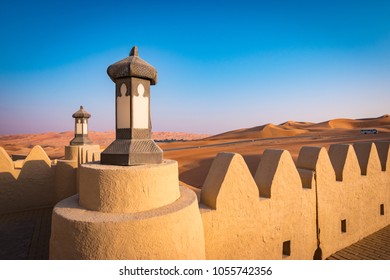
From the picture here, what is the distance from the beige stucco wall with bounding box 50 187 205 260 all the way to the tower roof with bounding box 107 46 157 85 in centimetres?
190

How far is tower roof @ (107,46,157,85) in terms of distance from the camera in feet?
10.5

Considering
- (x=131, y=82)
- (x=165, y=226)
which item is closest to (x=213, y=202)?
(x=165, y=226)

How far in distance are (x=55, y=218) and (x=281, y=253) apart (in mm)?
4054

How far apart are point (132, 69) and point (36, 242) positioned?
4.80 m

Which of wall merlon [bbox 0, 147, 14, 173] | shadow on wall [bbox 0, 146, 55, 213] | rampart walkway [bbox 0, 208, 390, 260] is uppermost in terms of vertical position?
wall merlon [bbox 0, 147, 14, 173]

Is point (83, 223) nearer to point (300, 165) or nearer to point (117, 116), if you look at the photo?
point (117, 116)

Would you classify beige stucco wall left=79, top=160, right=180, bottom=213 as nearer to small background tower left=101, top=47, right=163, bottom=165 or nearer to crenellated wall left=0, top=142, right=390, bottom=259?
small background tower left=101, top=47, right=163, bottom=165

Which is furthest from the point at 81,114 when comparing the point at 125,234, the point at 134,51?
the point at 125,234

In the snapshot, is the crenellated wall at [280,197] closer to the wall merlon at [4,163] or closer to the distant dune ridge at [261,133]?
the wall merlon at [4,163]

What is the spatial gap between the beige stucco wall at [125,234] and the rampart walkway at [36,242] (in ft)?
9.08

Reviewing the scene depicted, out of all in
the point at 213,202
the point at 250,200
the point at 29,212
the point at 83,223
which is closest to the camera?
the point at 83,223


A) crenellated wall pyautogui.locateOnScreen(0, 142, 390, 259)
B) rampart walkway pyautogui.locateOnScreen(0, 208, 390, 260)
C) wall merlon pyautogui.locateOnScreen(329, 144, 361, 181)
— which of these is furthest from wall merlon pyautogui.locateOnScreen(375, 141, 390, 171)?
rampart walkway pyautogui.locateOnScreen(0, 208, 390, 260)

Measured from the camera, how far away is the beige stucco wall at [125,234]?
94.6 inches

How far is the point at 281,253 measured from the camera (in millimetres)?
4480
